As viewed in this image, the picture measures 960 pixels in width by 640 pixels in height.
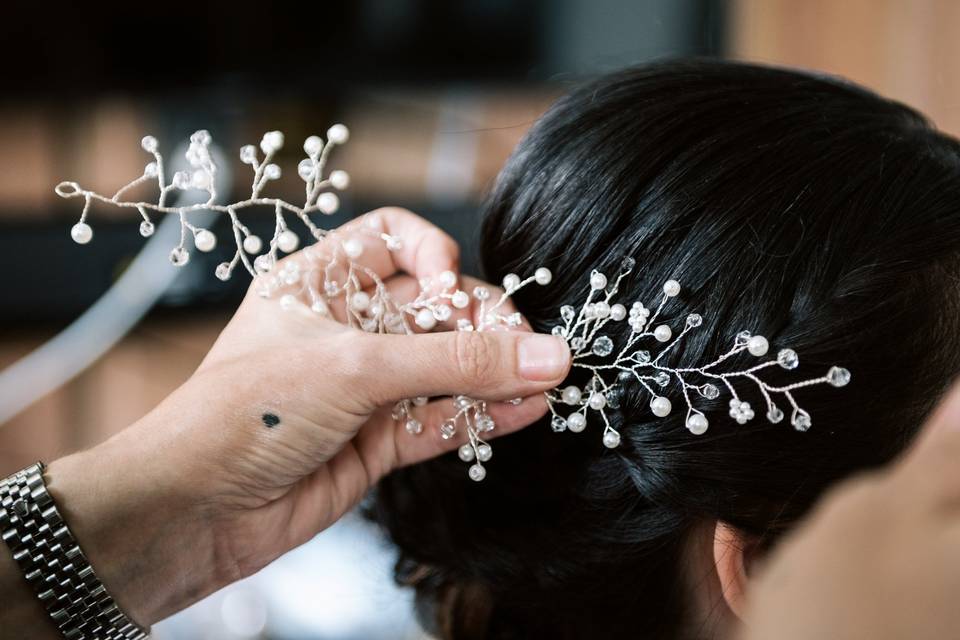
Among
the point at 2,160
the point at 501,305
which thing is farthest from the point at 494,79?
the point at 501,305

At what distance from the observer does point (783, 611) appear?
1.36 feet

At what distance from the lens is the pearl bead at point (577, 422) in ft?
2.50

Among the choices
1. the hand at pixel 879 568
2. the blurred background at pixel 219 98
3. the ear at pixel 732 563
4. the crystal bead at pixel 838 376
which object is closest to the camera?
the hand at pixel 879 568

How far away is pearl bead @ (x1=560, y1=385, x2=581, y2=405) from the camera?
2.51ft

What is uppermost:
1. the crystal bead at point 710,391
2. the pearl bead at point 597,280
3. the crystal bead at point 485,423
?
the pearl bead at point 597,280

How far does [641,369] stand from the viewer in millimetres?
764

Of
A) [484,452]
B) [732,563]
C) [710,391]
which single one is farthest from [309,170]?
[732,563]

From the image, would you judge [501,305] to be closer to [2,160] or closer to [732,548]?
[732,548]

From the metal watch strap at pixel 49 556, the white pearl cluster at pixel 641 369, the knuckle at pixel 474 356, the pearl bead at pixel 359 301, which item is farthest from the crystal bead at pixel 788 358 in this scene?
the metal watch strap at pixel 49 556

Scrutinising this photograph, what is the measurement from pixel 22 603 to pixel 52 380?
4.53 feet

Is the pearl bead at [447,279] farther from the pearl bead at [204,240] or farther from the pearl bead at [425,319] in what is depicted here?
the pearl bead at [204,240]

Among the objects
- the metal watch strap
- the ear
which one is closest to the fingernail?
the ear

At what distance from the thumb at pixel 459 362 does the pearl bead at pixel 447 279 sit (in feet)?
0.29

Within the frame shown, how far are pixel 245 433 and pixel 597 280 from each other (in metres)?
0.32
